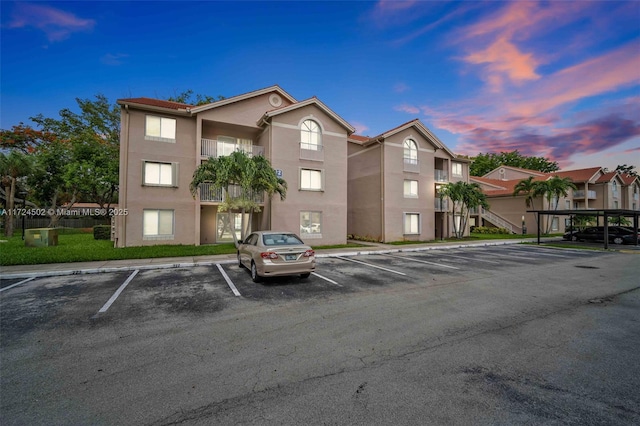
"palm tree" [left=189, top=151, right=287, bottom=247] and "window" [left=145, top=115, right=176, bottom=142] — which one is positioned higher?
"window" [left=145, top=115, right=176, bottom=142]

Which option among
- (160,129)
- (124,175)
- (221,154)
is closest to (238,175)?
(221,154)

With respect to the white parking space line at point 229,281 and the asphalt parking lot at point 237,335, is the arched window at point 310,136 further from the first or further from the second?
the asphalt parking lot at point 237,335

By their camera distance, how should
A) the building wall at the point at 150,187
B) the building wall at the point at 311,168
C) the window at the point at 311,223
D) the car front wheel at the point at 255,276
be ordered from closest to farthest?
the car front wheel at the point at 255,276, the building wall at the point at 150,187, the building wall at the point at 311,168, the window at the point at 311,223

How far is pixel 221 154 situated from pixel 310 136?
20.3ft

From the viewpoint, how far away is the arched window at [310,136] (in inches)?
770

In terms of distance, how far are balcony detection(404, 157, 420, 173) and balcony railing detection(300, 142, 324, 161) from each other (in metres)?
7.99

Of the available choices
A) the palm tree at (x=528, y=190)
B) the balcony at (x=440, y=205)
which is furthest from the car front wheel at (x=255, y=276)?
the palm tree at (x=528, y=190)

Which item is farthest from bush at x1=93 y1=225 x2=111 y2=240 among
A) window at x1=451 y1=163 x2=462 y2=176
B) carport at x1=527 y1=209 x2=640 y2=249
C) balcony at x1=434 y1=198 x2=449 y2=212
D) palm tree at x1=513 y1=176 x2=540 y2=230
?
palm tree at x1=513 y1=176 x2=540 y2=230

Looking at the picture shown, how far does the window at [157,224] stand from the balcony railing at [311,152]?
9.25 meters

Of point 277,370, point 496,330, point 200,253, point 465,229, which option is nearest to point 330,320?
point 277,370

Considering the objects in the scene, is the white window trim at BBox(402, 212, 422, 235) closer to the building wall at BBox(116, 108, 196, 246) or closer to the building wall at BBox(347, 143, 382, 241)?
the building wall at BBox(347, 143, 382, 241)

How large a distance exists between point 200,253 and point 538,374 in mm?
14091

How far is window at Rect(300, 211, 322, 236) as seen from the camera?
19.3 metres

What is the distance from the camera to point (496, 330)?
528 cm
